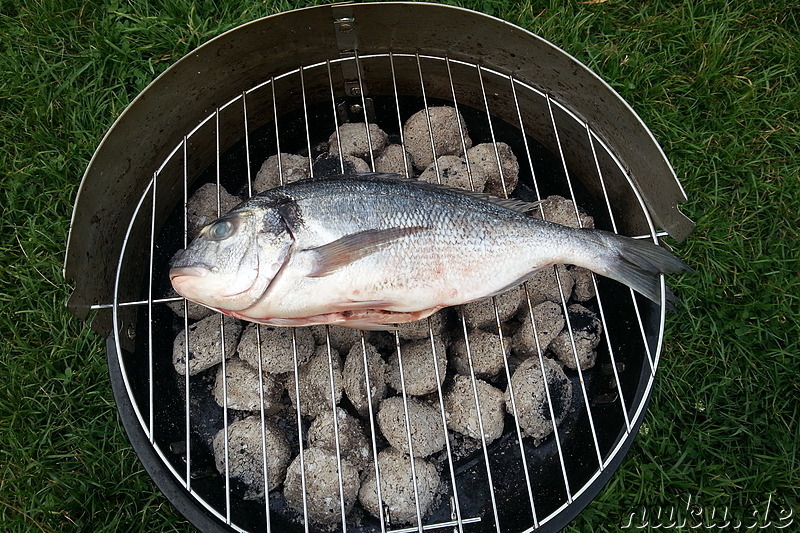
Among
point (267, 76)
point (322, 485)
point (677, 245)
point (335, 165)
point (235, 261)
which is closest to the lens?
point (235, 261)

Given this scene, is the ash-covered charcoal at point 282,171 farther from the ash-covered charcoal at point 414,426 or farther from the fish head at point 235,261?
the ash-covered charcoal at point 414,426

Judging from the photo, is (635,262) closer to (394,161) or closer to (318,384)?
(394,161)

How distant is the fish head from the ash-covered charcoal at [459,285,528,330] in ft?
3.35

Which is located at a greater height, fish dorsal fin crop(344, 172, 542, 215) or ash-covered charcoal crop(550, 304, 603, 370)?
fish dorsal fin crop(344, 172, 542, 215)

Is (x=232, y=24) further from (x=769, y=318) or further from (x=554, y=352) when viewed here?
(x=769, y=318)

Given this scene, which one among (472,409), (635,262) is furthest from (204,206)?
(635,262)

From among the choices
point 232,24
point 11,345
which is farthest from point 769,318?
point 11,345

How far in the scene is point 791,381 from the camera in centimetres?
334

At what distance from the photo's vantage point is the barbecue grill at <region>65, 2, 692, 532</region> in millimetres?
2621

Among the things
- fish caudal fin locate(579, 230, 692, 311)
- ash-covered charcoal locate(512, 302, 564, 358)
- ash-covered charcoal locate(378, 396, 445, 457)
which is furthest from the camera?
ash-covered charcoal locate(512, 302, 564, 358)

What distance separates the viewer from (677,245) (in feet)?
11.7

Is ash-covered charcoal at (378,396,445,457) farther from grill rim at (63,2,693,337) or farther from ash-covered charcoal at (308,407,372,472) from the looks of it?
grill rim at (63,2,693,337)

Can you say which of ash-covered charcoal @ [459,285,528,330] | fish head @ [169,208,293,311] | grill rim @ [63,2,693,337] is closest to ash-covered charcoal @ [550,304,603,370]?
ash-covered charcoal @ [459,285,528,330]

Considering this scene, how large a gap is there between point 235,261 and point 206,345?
0.69 metres
